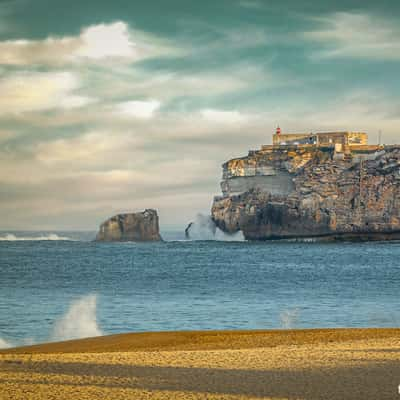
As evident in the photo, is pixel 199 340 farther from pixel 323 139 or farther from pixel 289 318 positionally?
pixel 323 139

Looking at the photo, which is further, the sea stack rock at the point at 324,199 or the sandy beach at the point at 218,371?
the sea stack rock at the point at 324,199

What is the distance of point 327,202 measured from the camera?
470 feet

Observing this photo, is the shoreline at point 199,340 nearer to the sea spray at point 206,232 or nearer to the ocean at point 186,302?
the ocean at point 186,302

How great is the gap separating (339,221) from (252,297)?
108m

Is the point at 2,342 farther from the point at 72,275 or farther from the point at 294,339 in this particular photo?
the point at 72,275

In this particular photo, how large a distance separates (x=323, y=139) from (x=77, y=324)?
145 m

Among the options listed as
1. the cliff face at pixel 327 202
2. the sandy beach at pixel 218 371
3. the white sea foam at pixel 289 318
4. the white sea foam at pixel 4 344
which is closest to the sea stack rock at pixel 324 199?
the cliff face at pixel 327 202

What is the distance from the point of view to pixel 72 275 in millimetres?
54594

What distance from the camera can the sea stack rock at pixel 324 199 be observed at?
140625 millimetres

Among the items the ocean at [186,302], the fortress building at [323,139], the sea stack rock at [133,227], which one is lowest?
the ocean at [186,302]

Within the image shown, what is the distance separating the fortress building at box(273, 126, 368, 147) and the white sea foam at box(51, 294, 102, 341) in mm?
133670

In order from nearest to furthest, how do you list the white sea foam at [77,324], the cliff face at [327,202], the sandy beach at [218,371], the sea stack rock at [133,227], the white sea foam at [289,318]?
1. the sandy beach at [218,371]
2. the white sea foam at [77,324]
3. the white sea foam at [289,318]
4. the cliff face at [327,202]
5. the sea stack rock at [133,227]

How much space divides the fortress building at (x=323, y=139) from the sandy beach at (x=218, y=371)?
14461 centimetres

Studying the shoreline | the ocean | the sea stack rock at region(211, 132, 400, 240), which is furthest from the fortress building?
the shoreline
